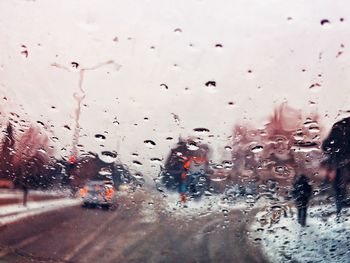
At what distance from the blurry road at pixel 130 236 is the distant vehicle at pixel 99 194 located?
99mm

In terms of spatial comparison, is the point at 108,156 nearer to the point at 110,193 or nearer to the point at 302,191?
the point at 110,193

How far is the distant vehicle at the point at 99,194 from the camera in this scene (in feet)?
19.3

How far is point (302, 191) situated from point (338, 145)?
670mm

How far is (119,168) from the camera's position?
19.2ft

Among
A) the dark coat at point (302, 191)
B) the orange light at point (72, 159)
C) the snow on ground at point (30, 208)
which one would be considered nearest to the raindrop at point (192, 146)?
the dark coat at point (302, 191)

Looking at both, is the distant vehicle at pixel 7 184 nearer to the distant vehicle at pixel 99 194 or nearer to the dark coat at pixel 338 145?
the distant vehicle at pixel 99 194

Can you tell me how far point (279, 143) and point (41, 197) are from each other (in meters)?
3.05

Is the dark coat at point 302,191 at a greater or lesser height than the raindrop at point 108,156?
lesser

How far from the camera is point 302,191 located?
17.8 ft

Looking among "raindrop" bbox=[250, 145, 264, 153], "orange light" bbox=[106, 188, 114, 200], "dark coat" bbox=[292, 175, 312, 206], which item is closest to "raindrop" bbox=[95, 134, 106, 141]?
"orange light" bbox=[106, 188, 114, 200]

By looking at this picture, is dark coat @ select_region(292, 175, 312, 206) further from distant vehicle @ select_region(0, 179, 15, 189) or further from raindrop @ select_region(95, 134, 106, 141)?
distant vehicle @ select_region(0, 179, 15, 189)

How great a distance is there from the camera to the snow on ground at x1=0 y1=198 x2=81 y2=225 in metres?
5.76

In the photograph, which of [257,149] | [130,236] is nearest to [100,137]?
[130,236]

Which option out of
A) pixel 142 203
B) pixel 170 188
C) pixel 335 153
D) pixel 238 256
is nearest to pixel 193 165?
pixel 170 188
